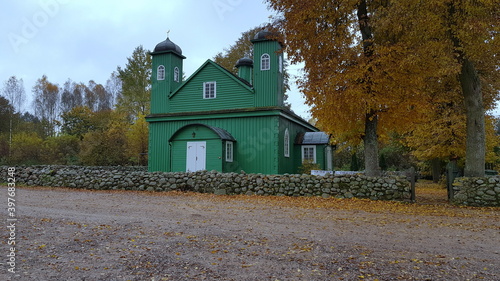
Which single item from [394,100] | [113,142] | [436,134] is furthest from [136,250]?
[113,142]

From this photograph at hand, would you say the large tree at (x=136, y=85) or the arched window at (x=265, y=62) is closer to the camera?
the arched window at (x=265, y=62)

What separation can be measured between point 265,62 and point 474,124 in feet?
35.6

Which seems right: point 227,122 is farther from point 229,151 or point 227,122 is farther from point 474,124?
point 474,124

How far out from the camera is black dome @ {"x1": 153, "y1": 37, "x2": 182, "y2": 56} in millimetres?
21734

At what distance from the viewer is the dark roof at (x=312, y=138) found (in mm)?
21141

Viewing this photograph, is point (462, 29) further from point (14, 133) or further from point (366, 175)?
point (14, 133)

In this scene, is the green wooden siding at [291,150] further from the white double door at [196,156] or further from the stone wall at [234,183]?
the stone wall at [234,183]

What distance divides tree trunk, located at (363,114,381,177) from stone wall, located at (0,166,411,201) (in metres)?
0.65

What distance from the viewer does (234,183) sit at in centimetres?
1405

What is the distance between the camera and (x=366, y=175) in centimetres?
1273

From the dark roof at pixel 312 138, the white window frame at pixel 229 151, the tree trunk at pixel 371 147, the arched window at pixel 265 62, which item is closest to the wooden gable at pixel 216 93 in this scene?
the arched window at pixel 265 62

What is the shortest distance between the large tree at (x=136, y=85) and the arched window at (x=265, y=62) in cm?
2416

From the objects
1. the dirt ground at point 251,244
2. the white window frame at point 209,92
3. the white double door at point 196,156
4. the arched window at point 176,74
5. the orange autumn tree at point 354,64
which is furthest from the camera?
the arched window at point 176,74

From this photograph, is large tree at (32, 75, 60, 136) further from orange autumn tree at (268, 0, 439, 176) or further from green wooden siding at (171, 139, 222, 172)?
orange autumn tree at (268, 0, 439, 176)
